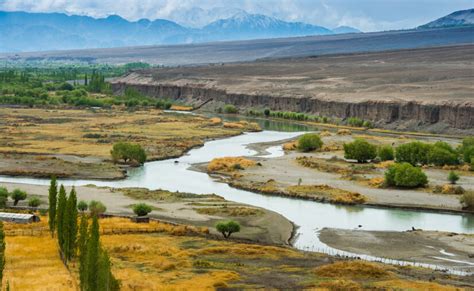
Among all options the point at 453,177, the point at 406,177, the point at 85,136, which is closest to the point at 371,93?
the point at 85,136

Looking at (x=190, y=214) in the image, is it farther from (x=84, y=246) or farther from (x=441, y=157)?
(x=441, y=157)

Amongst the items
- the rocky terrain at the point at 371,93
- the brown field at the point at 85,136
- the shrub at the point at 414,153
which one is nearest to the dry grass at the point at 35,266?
the brown field at the point at 85,136

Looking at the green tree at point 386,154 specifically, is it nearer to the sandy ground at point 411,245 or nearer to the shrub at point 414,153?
the shrub at point 414,153

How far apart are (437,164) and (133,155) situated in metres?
29.3

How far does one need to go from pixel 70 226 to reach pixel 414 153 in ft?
149

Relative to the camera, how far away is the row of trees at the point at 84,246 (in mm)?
31189

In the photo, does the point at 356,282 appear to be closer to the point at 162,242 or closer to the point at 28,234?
the point at 162,242

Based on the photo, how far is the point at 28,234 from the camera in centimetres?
4934

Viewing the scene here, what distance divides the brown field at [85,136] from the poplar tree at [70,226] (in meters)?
32.9

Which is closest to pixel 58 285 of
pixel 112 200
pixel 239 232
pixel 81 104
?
pixel 239 232

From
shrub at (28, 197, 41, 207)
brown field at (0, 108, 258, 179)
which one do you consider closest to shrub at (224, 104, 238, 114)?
brown field at (0, 108, 258, 179)

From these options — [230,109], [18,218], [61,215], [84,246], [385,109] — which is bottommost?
[230,109]

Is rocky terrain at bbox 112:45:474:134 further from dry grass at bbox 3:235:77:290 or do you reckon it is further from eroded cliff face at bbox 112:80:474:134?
dry grass at bbox 3:235:77:290

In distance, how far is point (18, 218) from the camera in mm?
53281
